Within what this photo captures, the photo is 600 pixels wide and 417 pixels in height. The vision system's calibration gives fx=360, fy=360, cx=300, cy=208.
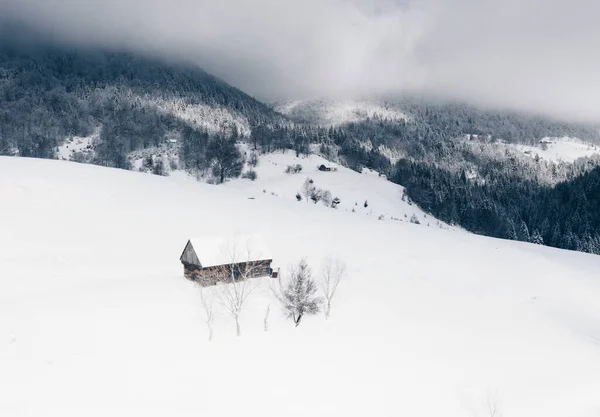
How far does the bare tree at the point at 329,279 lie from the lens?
34409 mm

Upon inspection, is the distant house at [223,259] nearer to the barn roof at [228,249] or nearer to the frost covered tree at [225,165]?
the barn roof at [228,249]

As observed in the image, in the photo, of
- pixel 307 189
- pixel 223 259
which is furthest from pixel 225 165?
pixel 223 259

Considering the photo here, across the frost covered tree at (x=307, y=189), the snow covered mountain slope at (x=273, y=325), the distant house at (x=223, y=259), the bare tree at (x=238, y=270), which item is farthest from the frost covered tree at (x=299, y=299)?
the frost covered tree at (x=307, y=189)

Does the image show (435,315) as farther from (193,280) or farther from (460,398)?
(193,280)

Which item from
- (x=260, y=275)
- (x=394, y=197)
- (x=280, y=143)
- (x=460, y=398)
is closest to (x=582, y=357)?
(x=460, y=398)

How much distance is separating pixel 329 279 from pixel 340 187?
10418 centimetres

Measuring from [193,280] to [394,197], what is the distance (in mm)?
122462

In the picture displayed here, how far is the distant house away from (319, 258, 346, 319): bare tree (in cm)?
631

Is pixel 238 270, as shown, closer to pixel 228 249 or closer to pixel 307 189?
pixel 228 249

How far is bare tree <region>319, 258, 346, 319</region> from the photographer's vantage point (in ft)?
113

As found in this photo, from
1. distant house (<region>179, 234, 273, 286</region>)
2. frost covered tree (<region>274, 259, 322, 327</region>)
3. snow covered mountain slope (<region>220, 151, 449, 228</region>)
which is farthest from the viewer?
snow covered mountain slope (<region>220, 151, 449, 228</region>)

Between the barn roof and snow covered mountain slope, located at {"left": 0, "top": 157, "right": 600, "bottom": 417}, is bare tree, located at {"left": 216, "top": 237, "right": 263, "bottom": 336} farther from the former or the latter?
snow covered mountain slope, located at {"left": 0, "top": 157, "right": 600, "bottom": 417}

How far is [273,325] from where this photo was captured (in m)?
31.3

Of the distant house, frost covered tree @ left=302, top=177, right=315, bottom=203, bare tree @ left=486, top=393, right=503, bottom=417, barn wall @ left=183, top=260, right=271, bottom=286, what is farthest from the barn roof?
frost covered tree @ left=302, top=177, right=315, bottom=203
